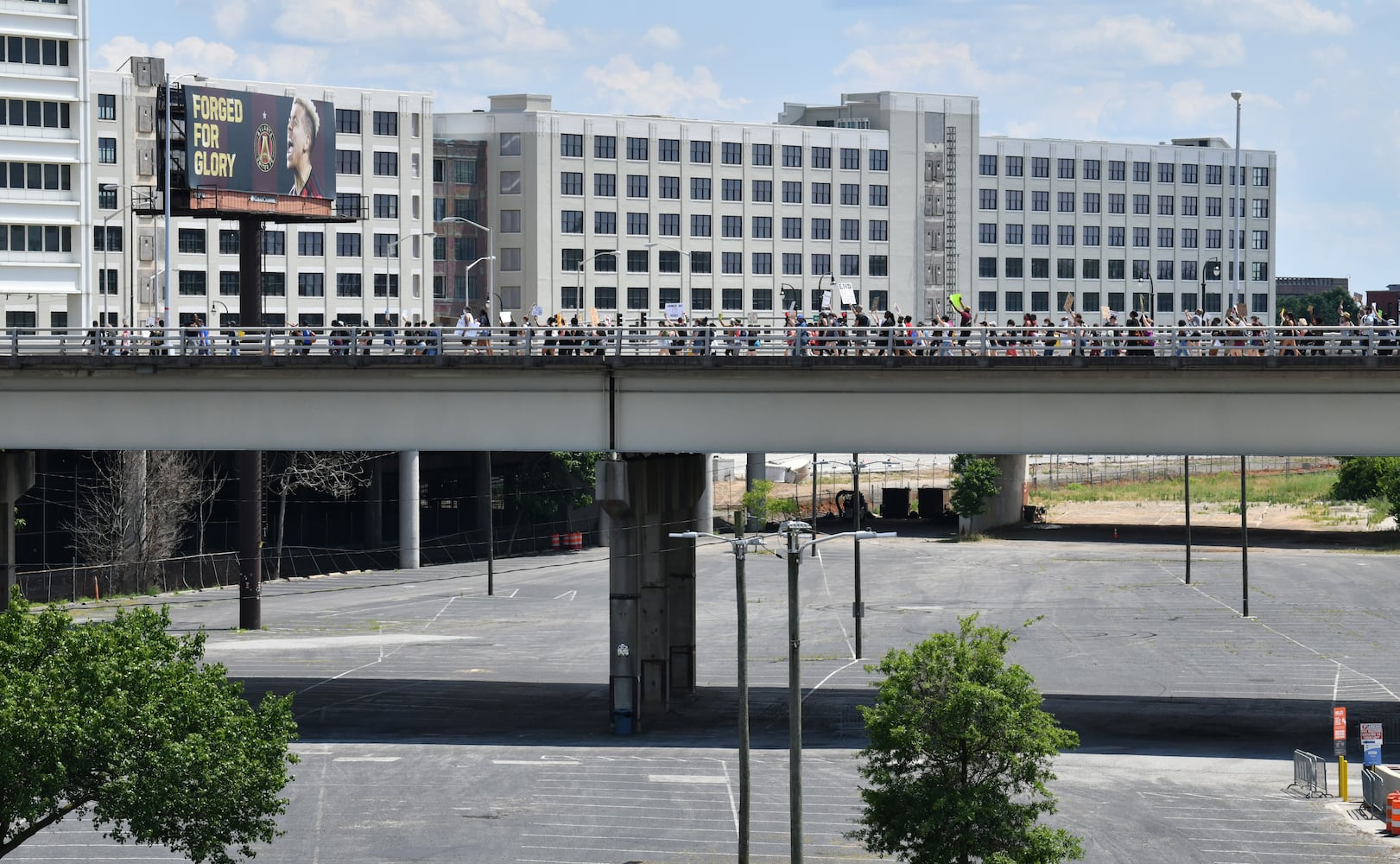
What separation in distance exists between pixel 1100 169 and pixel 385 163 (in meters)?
63.8

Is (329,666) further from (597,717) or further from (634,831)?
(634,831)

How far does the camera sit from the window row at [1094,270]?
142 metres

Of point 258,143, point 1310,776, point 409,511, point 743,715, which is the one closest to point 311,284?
point 409,511

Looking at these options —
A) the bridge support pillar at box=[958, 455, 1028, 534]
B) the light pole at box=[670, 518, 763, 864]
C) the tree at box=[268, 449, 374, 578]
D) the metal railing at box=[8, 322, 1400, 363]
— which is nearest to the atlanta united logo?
the tree at box=[268, 449, 374, 578]

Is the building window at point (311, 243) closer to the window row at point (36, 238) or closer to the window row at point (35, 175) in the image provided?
the window row at point (35, 175)

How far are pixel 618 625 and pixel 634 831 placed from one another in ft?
34.6

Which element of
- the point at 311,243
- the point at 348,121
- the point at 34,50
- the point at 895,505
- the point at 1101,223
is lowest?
the point at 895,505

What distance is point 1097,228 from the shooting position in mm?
145500

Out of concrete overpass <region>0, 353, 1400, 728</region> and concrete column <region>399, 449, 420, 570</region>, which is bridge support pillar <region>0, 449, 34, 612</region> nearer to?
concrete overpass <region>0, 353, 1400, 728</region>

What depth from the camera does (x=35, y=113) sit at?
77562mm

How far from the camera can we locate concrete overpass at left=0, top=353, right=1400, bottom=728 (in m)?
40.2

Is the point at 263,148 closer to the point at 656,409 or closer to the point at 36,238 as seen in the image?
the point at 36,238

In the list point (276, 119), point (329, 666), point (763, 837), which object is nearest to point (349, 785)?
point (763, 837)

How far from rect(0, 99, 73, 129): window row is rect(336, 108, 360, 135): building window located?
29496 millimetres
